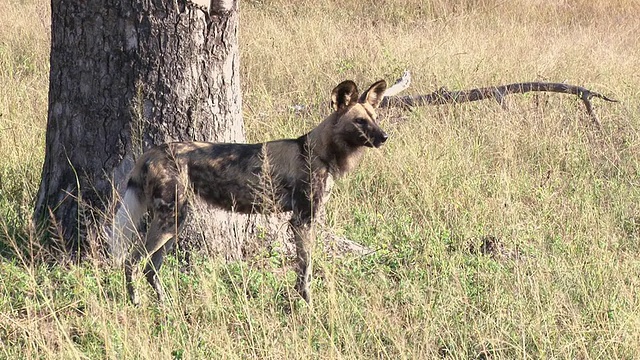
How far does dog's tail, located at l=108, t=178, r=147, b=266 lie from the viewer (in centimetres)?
406

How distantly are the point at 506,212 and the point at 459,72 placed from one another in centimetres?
318

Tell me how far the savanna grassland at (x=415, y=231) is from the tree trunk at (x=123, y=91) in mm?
390

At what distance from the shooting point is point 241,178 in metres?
4.09

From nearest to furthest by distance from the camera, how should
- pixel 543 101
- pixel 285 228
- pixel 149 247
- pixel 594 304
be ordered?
pixel 594 304 → pixel 149 247 → pixel 285 228 → pixel 543 101

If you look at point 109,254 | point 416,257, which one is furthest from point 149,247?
point 416,257

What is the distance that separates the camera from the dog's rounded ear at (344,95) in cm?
426

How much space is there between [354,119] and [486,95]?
235 centimetres

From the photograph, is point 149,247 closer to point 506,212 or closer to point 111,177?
point 111,177

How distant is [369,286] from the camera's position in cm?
375

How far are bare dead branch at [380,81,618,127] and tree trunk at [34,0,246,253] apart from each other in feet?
7.35

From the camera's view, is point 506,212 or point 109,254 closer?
point 109,254

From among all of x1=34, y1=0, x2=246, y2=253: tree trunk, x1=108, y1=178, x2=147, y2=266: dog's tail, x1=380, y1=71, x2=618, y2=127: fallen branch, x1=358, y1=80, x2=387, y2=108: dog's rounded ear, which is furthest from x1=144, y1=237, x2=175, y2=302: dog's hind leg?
x1=380, y1=71, x2=618, y2=127: fallen branch

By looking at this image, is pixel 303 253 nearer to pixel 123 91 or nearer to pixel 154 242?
pixel 154 242

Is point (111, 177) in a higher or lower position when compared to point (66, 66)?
lower
